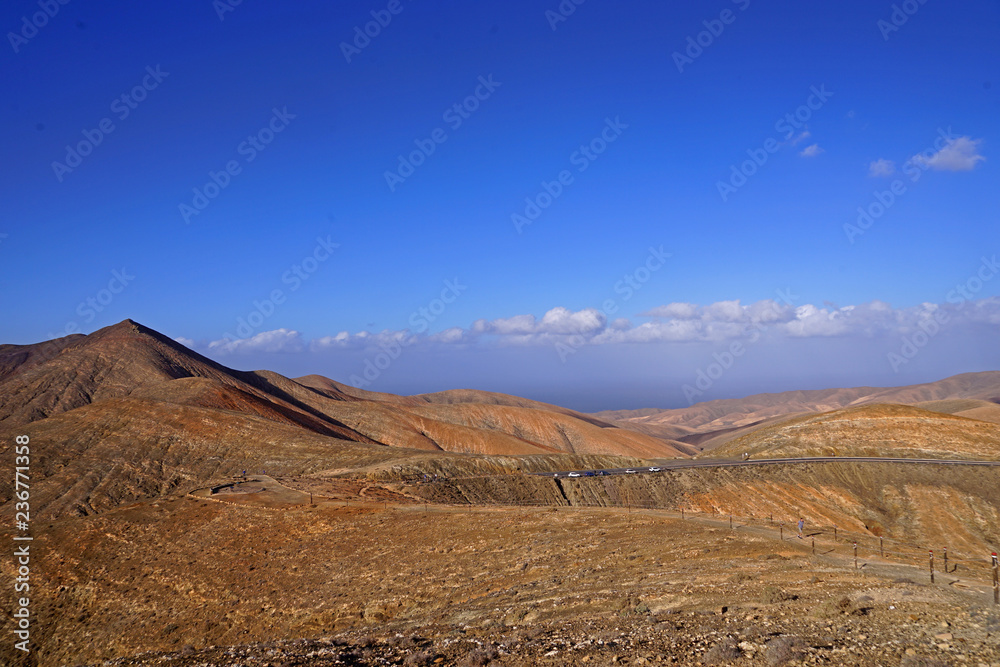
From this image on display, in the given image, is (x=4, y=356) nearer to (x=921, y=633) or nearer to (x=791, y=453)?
(x=791, y=453)

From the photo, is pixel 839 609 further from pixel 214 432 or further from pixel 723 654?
pixel 214 432

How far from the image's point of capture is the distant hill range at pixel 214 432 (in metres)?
54.6

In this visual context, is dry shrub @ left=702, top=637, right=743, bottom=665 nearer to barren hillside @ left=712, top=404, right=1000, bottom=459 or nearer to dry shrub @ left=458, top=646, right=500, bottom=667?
dry shrub @ left=458, top=646, right=500, bottom=667

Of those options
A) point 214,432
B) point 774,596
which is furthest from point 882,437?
point 214,432

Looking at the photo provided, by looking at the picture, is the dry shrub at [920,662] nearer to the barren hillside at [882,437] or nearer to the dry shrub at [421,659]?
the dry shrub at [421,659]

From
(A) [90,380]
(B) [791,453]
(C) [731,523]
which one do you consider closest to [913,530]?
(B) [791,453]

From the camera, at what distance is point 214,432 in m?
64.2

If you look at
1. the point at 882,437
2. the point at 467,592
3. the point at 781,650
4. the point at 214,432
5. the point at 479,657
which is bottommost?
the point at 467,592

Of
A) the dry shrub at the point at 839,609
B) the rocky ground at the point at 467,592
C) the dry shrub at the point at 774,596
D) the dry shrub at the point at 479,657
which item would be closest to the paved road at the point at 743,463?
the rocky ground at the point at 467,592

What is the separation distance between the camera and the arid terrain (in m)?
14.5

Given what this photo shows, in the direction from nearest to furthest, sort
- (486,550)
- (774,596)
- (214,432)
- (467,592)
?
(774,596)
(467,592)
(486,550)
(214,432)

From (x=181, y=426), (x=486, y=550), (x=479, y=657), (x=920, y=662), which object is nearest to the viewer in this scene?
(x=920, y=662)

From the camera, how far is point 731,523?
3073cm

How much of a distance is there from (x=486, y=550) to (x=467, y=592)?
5.04 m
